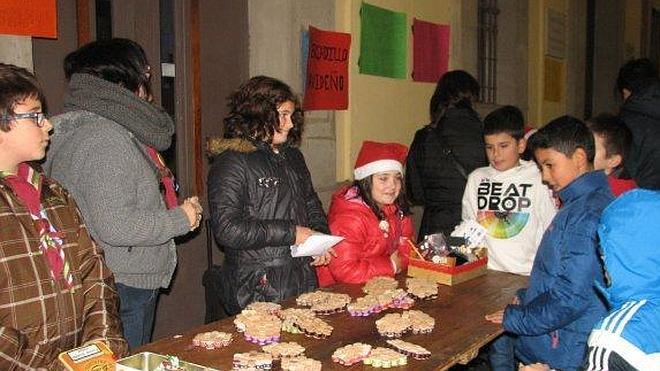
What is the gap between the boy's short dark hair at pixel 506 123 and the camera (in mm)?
3776

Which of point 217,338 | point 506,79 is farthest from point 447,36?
point 217,338

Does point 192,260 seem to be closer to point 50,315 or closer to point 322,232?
point 322,232

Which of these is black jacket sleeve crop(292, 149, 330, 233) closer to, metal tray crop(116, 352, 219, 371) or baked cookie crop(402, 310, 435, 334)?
baked cookie crop(402, 310, 435, 334)

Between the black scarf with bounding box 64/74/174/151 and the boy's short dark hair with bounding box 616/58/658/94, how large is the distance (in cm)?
394

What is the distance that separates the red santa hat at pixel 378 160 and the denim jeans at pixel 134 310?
128 cm

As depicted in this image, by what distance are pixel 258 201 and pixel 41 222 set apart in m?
1.15

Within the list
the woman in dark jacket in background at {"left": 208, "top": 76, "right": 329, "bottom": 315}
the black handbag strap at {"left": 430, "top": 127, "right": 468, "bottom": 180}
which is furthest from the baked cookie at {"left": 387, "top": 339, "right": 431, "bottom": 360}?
the black handbag strap at {"left": 430, "top": 127, "right": 468, "bottom": 180}

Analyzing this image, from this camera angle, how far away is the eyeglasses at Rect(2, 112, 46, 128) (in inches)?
83.6

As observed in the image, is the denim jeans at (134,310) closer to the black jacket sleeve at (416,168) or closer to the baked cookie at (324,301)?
the baked cookie at (324,301)

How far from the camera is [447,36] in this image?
6.56 metres

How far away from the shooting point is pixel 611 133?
12.1 feet

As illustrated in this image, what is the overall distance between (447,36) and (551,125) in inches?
150

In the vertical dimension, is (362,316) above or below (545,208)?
below

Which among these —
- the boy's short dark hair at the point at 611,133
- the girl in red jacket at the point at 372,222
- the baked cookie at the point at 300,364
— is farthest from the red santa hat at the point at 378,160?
the baked cookie at the point at 300,364
